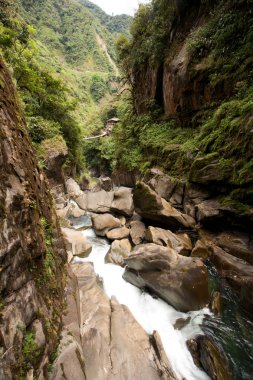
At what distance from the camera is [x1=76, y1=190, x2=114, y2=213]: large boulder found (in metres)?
11.5

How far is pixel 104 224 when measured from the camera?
376 inches

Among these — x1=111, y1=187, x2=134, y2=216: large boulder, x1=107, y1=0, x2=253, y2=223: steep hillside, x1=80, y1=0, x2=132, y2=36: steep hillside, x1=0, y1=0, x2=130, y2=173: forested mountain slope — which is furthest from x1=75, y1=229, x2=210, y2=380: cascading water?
x1=80, y1=0, x2=132, y2=36: steep hillside

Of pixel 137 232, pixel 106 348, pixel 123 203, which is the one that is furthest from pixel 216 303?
pixel 123 203

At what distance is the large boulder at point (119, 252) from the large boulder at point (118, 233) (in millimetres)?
446

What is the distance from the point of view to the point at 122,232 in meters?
9.04

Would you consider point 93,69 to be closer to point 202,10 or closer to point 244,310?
point 202,10

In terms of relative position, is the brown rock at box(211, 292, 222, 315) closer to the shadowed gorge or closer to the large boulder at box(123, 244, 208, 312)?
the shadowed gorge

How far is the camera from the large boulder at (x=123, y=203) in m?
10.5

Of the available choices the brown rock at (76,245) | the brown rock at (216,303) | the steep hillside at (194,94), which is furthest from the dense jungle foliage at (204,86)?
the brown rock at (76,245)

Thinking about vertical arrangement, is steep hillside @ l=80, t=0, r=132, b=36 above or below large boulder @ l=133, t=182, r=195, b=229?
above

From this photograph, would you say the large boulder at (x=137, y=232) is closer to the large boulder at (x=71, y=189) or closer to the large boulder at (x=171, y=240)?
the large boulder at (x=171, y=240)

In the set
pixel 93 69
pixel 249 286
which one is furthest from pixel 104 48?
pixel 249 286

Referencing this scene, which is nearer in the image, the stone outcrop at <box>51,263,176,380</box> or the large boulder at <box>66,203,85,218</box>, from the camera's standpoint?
the stone outcrop at <box>51,263,176,380</box>

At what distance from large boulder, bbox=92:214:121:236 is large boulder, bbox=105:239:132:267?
4.03 feet
